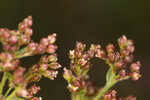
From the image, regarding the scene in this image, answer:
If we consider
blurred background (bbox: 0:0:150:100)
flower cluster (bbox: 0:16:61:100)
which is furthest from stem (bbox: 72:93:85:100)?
blurred background (bbox: 0:0:150:100)

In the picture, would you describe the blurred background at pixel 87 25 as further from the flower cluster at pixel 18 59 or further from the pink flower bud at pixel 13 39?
the pink flower bud at pixel 13 39

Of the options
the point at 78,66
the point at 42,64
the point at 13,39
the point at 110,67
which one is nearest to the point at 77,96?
the point at 78,66

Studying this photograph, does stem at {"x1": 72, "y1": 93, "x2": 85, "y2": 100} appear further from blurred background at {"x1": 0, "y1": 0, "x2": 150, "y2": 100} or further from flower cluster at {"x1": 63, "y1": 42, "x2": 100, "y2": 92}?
blurred background at {"x1": 0, "y1": 0, "x2": 150, "y2": 100}

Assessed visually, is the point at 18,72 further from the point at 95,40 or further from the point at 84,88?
the point at 95,40

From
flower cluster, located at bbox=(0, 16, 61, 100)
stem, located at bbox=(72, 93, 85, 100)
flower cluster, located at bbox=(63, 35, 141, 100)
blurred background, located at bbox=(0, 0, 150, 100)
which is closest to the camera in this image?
flower cluster, located at bbox=(0, 16, 61, 100)

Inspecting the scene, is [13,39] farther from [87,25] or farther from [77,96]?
[87,25]

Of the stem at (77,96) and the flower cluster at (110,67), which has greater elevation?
the flower cluster at (110,67)

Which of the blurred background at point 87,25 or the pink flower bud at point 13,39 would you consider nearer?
the pink flower bud at point 13,39

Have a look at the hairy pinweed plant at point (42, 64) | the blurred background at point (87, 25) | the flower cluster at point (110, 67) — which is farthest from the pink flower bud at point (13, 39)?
the blurred background at point (87, 25)
